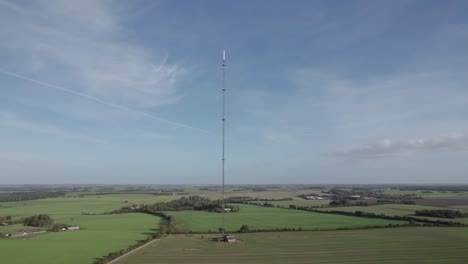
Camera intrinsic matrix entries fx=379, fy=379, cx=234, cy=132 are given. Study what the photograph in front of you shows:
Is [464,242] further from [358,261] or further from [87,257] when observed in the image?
[87,257]

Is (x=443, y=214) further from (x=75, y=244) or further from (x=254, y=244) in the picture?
(x=75, y=244)

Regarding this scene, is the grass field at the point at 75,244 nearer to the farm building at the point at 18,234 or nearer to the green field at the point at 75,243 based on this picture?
the green field at the point at 75,243

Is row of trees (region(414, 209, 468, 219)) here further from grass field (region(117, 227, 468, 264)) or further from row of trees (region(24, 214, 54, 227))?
row of trees (region(24, 214, 54, 227))

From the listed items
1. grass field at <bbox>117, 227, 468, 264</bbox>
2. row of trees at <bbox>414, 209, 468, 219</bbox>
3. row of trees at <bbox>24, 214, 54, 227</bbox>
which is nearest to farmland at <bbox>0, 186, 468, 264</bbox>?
grass field at <bbox>117, 227, 468, 264</bbox>

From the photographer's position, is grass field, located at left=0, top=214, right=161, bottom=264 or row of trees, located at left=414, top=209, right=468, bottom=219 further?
row of trees, located at left=414, top=209, right=468, bottom=219

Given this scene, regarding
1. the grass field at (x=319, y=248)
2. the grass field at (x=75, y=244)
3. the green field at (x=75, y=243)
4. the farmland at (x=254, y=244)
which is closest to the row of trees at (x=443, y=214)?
the farmland at (x=254, y=244)

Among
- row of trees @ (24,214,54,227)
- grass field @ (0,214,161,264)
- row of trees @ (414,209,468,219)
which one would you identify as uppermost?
row of trees @ (414,209,468,219)

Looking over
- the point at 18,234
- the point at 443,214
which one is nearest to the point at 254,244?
the point at 18,234
